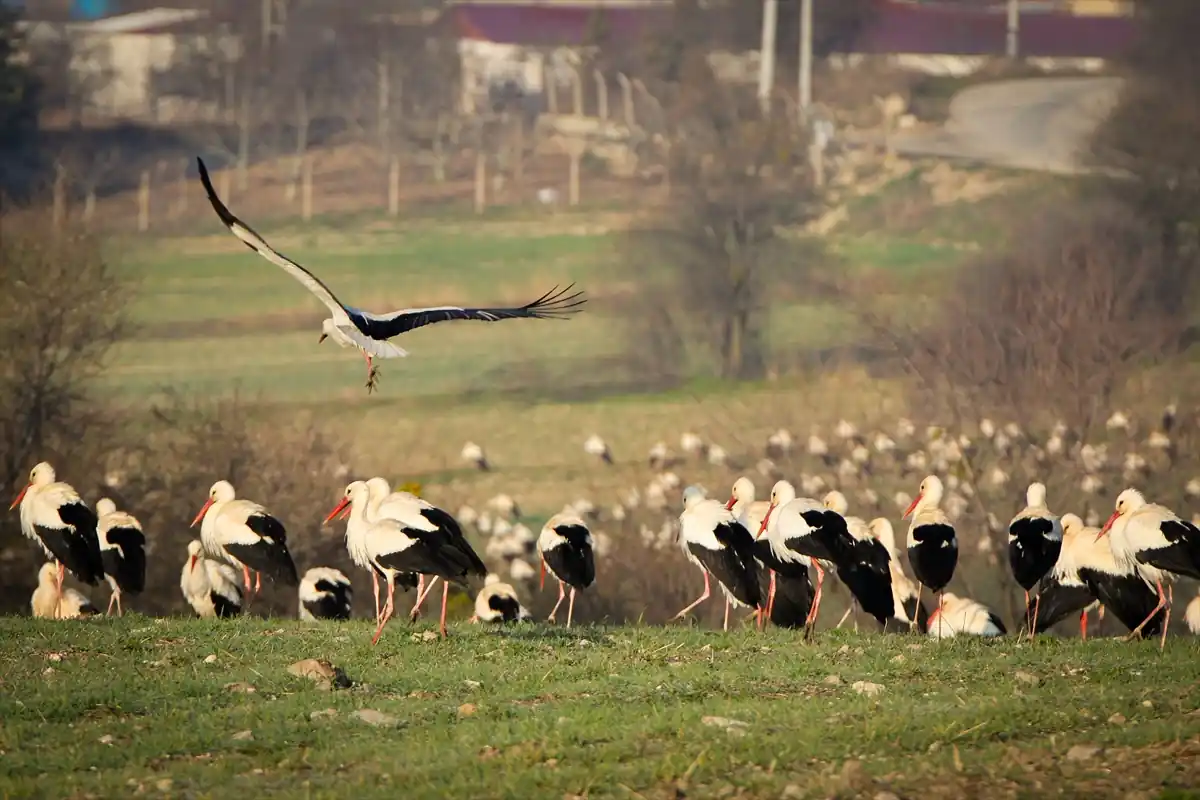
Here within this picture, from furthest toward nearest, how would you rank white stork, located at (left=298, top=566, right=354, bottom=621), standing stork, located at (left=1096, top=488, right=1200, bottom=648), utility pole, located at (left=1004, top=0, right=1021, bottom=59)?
utility pole, located at (left=1004, top=0, right=1021, bottom=59) → white stork, located at (left=298, top=566, right=354, bottom=621) → standing stork, located at (left=1096, top=488, right=1200, bottom=648)

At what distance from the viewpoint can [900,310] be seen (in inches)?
2028

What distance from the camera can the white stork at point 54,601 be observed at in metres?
19.3

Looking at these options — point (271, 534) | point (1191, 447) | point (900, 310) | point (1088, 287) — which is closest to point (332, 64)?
point (900, 310)

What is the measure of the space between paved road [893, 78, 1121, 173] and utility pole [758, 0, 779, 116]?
4.56 m

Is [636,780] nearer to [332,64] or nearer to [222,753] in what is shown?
[222,753]

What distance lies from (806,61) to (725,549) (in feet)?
156

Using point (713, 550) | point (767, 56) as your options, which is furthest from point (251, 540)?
point (767, 56)

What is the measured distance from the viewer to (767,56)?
62062 mm

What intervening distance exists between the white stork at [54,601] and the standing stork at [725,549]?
20.2ft

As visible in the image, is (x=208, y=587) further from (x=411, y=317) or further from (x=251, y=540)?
(x=411, y=317)

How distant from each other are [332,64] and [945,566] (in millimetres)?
51083

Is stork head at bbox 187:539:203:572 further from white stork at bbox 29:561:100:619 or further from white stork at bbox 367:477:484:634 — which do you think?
white stork at bbox 367:477:484:634

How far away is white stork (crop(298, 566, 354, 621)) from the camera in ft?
67.3

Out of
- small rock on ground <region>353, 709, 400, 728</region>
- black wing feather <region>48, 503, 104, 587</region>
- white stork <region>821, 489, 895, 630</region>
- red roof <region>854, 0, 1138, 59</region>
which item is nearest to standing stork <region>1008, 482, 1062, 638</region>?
white stork <region>821, 489, 895, 630</region>
